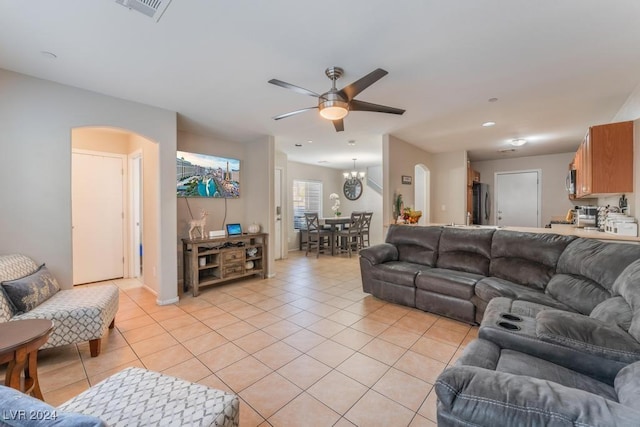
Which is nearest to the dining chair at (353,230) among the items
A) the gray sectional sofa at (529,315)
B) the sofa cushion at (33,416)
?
the gray sectional sofa at (529,315)

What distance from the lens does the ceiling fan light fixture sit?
2352 millimetres

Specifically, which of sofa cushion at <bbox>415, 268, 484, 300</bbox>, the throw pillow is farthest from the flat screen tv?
sofa cushion at <bbox>415, 268, 484, 300</bbox>

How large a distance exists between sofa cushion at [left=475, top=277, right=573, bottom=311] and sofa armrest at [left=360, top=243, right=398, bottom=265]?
4.00ft

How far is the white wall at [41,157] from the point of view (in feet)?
8.18

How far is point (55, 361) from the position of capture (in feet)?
7.39

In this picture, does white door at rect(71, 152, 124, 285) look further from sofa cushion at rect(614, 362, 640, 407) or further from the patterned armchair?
sofa cushion at rect(614, 362, 640, 407)

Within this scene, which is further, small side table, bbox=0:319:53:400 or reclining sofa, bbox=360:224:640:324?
reclining sofa, bbox=360:224:640:324

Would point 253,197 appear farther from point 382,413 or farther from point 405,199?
point 382,413

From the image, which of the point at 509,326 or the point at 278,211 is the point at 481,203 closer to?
the point at 278,211

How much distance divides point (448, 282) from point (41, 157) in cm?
441

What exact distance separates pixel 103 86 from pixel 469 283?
4413 mm

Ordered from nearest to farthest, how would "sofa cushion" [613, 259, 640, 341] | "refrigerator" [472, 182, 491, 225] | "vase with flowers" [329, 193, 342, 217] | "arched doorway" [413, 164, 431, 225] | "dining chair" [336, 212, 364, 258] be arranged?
"sofa cushion" [613, 259, 640, 341] → "arched doorway" [413, 164, 431, 225] → "dining chair" [336, 212, 364, 258] → "refrigerator" [472, 182, 491, 225] → "vase with flowers" [329, 193, 342, 217]

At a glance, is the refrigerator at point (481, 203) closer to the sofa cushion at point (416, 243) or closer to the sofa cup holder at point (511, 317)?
the sofa cushion at point (416, 243)

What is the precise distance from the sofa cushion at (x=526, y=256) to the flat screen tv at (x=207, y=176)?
4235 mm
